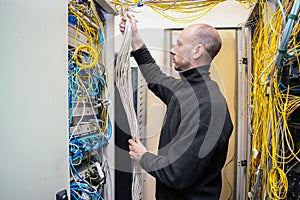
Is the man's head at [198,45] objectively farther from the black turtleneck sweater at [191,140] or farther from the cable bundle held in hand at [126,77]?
the cable bundle held in hand at [126,77]

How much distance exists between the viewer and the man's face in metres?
1.23

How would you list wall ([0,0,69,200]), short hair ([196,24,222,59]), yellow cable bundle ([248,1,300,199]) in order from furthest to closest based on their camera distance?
short hair ([196,24,222,59]) < yellow cable bundle ([248,1,300,199]) < wall ([0,0,69,200])

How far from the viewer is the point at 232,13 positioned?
207 cm

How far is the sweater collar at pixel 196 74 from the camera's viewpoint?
1.18 metres

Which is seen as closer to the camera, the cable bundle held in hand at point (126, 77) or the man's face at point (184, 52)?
the cable bundle held in hand at point (126, 77)

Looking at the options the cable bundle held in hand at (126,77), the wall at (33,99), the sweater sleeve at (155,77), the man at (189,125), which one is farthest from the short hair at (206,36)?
the wall at (33,99)

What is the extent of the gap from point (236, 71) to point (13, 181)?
179cm

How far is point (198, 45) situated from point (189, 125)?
1.37 ft

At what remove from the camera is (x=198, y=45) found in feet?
3.98

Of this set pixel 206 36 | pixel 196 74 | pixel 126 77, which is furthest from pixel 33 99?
pixel 206 36

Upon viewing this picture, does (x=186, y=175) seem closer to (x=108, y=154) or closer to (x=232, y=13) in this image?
(x=108, y=154)

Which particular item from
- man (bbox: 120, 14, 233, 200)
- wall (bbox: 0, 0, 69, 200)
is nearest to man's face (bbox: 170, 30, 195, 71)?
man (bbox: 120, 14, 233, 200)

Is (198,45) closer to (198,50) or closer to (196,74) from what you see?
(198,50)

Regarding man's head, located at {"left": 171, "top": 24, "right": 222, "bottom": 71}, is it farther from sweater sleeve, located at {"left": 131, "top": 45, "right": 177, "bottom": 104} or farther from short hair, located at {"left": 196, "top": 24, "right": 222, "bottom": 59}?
sweater sleeve, located at {"left": 131, "top": 45, "right": 177, "bottom": 104}
